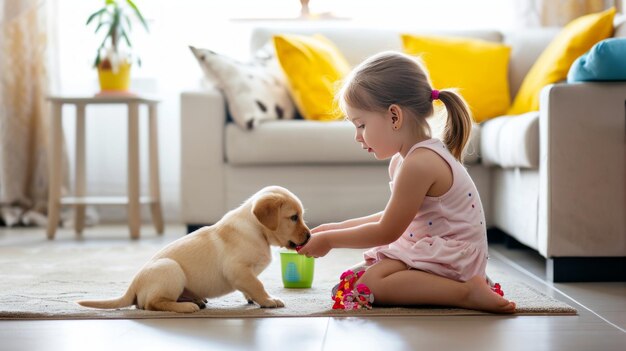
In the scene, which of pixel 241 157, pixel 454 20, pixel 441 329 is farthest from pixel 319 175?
pixel 441 329

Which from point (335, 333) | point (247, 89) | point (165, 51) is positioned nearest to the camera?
point (335, 333)

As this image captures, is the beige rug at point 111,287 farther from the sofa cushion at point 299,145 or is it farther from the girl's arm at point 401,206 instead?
the sofa cushion at point 299,145

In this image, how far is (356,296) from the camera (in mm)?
2045

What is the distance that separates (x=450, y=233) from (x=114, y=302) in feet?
2.53

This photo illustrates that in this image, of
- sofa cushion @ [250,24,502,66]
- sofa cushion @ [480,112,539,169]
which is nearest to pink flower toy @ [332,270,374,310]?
sofa cushion @ [480,112,539,169]

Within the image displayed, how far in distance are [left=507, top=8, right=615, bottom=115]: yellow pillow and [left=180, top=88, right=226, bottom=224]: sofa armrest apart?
1.29 m

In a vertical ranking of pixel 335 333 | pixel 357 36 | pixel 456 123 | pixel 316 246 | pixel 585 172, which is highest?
pixel 357 36

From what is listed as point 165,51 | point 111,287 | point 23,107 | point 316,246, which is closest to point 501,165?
point 316,246

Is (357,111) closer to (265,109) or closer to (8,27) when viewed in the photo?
(265,109)

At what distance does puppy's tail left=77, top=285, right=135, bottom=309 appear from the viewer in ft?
6.52

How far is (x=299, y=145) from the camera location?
3.59m

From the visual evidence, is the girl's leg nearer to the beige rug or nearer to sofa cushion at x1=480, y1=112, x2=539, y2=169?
the beige rug

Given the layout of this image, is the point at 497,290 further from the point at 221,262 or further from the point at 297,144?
the point at 297,144

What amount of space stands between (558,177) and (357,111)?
2.30 feet
